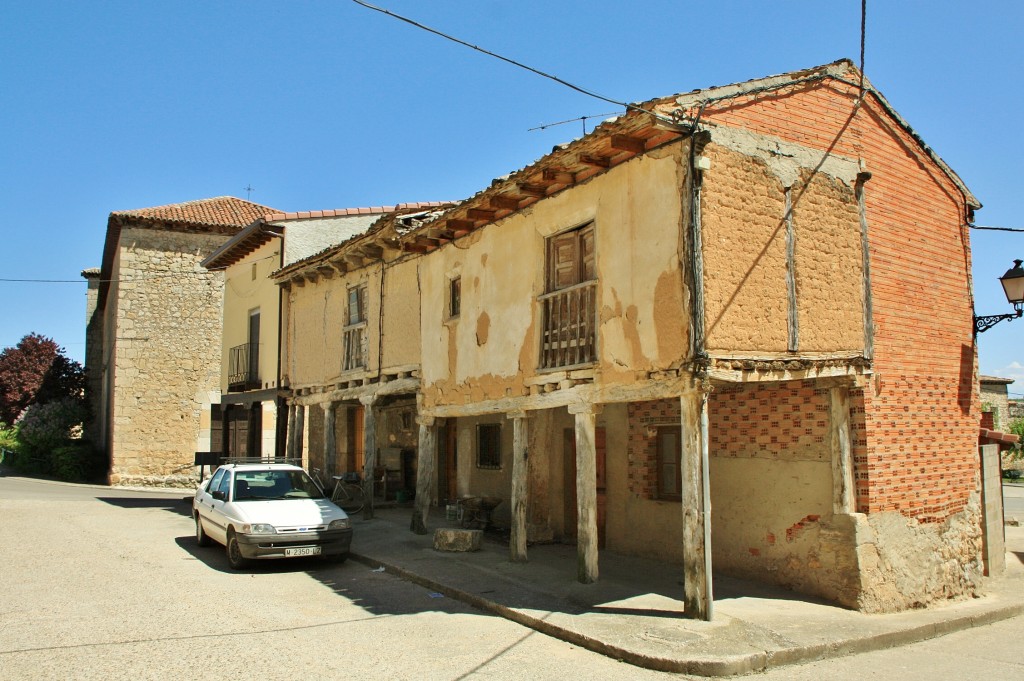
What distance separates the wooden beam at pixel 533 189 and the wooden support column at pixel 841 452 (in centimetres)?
419

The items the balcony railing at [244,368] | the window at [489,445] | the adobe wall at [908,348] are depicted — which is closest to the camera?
the adobe wall at [908,348]

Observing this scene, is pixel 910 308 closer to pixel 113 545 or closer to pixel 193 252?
pixel 113 545

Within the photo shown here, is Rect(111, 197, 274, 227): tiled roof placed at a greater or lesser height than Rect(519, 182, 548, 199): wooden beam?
greater

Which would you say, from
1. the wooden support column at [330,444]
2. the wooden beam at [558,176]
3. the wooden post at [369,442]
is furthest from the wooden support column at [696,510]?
the wooden support column at [330,444]

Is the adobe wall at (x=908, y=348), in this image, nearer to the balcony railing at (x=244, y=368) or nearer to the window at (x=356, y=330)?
the window at (x=356, y=330)

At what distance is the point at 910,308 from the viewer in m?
9.48

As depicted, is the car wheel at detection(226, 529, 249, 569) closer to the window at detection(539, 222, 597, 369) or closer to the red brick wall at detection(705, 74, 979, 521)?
the window at detection(539, 222, 597, 369)

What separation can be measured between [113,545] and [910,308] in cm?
1200

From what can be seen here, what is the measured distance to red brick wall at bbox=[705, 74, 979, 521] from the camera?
8.63 m

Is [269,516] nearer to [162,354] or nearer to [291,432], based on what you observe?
[291,432]

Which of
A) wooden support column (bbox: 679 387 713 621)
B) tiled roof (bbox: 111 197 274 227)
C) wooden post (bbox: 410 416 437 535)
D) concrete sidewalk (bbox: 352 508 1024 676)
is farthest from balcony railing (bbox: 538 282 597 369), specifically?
tiled roof (bbox: 111 197 274 227)

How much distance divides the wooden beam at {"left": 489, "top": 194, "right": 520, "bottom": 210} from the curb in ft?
16.3

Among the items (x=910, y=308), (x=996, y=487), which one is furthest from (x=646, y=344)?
(x=996, y=487)

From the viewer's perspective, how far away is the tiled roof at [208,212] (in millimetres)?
25938
